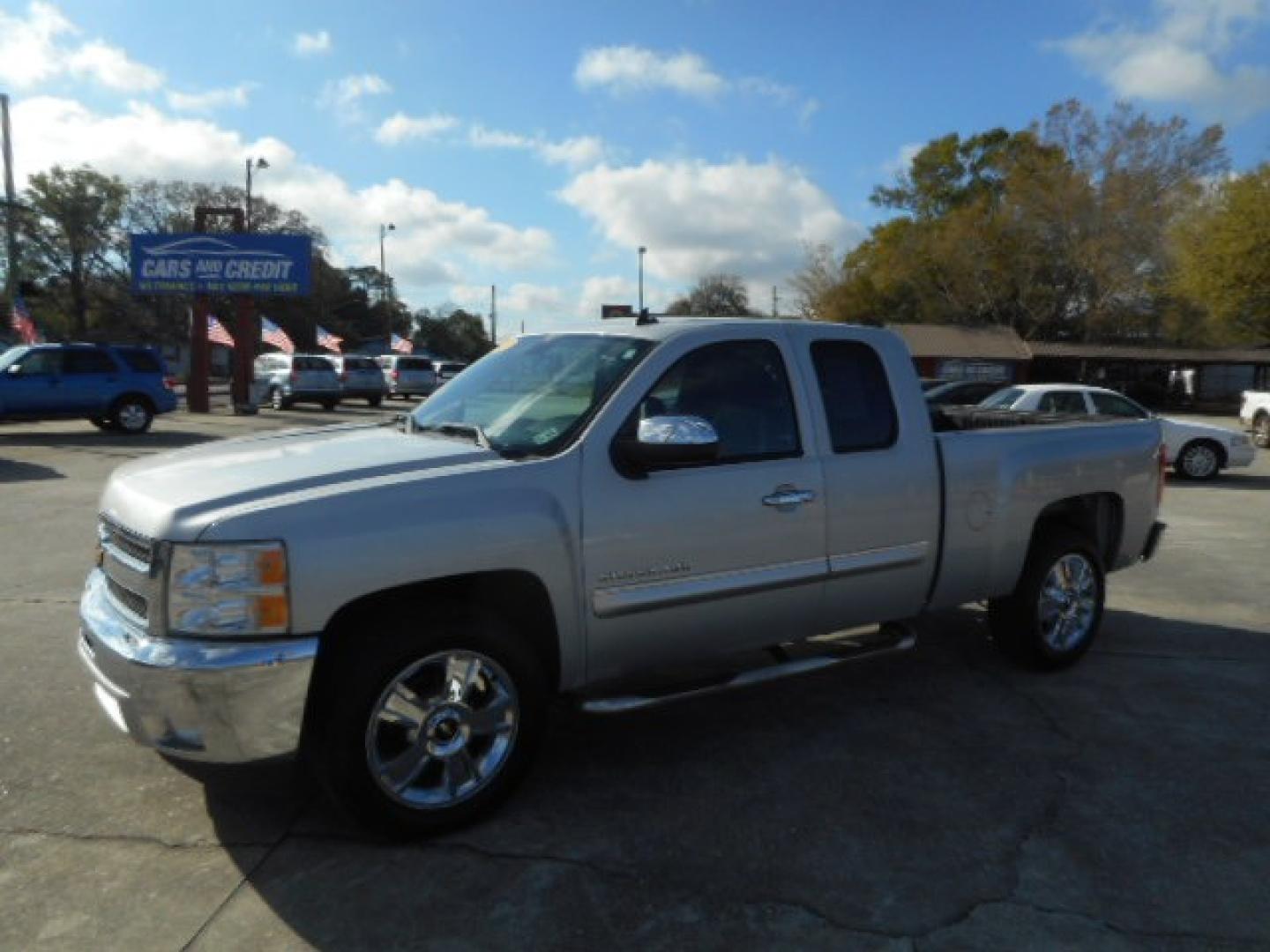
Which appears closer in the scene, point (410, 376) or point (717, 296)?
point (410, 376)

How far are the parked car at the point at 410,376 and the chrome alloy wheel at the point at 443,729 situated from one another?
3154cm

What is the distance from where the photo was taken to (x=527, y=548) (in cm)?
343

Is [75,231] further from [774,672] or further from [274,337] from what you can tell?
[774,672]

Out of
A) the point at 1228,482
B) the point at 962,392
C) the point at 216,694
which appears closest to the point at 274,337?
the point at 962,392

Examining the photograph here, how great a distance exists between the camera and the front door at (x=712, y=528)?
3635 mm

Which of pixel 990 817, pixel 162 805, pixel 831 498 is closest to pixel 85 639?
pixel 162 805

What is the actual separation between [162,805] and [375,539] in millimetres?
1462

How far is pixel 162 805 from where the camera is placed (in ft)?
11.9

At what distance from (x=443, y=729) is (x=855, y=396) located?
2.38m

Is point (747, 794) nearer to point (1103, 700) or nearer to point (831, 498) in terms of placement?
point (831, 498)

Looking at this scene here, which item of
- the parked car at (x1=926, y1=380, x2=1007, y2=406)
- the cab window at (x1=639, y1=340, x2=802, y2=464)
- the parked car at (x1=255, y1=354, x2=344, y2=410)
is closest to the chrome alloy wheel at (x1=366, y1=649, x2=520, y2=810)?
the cab window at (x1=639, y1=340, x2=802, y2=464)

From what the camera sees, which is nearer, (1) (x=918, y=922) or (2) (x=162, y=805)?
(1) (x=918, y=922)

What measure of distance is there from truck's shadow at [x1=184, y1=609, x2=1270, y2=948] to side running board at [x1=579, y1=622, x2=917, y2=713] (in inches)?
13.7

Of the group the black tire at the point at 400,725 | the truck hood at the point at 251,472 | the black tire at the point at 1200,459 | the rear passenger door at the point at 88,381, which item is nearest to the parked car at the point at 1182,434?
the black tire at the point at 1200,459
